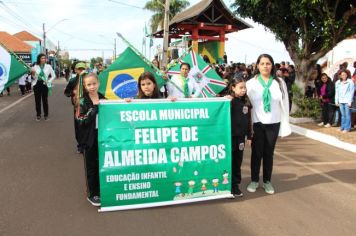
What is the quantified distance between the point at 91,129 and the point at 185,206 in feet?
4.59

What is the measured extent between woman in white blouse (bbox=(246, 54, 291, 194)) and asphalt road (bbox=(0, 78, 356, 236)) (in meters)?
0.62

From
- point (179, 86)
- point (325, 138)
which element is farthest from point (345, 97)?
point (179, 86)

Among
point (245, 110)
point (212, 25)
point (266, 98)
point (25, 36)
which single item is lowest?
point (245, 110)

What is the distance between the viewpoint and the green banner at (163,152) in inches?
163

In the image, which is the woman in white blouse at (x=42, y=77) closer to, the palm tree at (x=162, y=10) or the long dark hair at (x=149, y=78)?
the long dark hair at (x=149, y=78)

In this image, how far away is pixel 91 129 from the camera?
4.17m

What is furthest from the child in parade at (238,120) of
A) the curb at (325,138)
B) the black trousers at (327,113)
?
the black trousers at (327,113)

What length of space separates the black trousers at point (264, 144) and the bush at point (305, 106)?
6.75 m

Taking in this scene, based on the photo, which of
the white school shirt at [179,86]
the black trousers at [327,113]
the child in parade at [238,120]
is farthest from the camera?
the black trousers at [327,113]

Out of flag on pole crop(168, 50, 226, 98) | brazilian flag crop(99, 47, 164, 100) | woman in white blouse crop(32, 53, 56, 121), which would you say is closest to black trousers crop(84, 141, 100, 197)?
brazilian flag crop(99, 47, 164, 100)

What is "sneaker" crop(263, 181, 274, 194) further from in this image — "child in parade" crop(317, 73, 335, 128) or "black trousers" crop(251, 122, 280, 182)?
"child in parade" crop(317, 73, 335, 128)

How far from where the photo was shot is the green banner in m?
4.13

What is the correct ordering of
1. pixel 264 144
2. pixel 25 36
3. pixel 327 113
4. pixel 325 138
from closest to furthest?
pixel 264 144 < pixel 325 138 < pixel 327 113 < pixel 25 36

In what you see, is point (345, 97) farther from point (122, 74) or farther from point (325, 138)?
point (122, 74)
